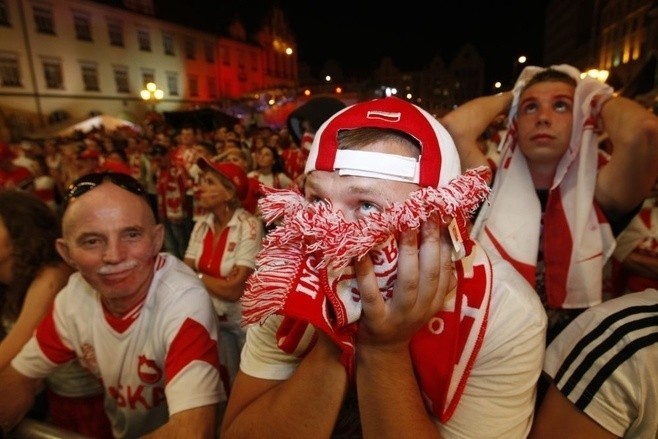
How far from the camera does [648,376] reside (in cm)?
118

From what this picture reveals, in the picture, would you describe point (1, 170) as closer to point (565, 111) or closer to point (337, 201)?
point (337, 201)

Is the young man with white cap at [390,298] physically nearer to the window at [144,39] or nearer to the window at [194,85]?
the window at [144,39]

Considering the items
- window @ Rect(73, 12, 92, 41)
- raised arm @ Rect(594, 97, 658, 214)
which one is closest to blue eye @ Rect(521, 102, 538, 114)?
raised arm @ Rect(594, 97, 658, 214)

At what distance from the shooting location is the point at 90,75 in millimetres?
30828

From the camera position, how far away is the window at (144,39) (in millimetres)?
34625

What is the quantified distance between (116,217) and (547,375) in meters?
2.03

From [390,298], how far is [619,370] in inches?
28.7

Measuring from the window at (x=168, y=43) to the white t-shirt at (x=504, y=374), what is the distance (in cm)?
4189

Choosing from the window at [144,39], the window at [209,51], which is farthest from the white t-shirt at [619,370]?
the window at [209,51]

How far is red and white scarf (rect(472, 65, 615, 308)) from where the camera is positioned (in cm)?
218

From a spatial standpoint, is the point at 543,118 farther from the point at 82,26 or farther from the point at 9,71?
the point at 82,26

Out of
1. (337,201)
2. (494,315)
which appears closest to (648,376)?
(494,315)

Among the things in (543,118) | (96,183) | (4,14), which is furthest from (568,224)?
(4,14)

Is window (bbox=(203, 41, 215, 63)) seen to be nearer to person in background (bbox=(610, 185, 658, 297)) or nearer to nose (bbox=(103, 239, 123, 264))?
nose (bbox=(103, 239, 123, 264))
